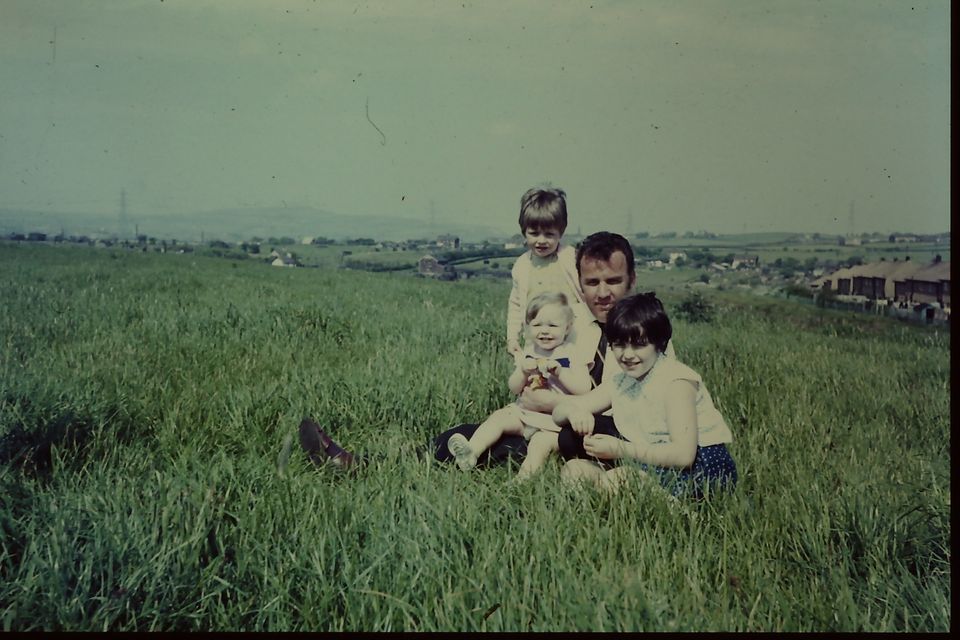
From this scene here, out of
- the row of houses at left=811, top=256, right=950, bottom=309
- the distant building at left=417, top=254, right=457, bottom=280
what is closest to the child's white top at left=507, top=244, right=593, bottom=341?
the distant building at left=417, top=254, right=457, bottom=280

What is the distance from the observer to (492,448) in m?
3.24

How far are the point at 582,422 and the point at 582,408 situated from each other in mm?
84

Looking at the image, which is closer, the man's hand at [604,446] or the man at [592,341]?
the man's hand at [604,446]

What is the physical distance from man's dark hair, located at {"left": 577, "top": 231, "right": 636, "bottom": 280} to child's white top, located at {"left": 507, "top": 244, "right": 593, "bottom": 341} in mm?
102

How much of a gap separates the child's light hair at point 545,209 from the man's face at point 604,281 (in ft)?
0.76

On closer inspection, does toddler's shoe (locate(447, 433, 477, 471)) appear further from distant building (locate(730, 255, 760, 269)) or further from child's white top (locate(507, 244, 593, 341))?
distant building (locate(730, 255, 760, 269))

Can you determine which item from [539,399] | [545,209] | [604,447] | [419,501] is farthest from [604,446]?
[545,209]

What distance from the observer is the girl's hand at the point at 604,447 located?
9.41 ft

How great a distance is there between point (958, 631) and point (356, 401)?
255cm

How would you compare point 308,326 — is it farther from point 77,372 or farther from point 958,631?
point 958,631

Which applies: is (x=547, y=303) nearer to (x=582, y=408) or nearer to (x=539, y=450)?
(x=582, y=408)

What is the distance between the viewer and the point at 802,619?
2.20 meters

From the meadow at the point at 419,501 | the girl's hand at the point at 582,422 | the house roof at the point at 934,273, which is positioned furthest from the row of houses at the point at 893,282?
the girl's hand at the point at 582,422

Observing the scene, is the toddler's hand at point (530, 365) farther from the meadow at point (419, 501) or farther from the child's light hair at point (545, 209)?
the child's light hair at point (545, 209)
